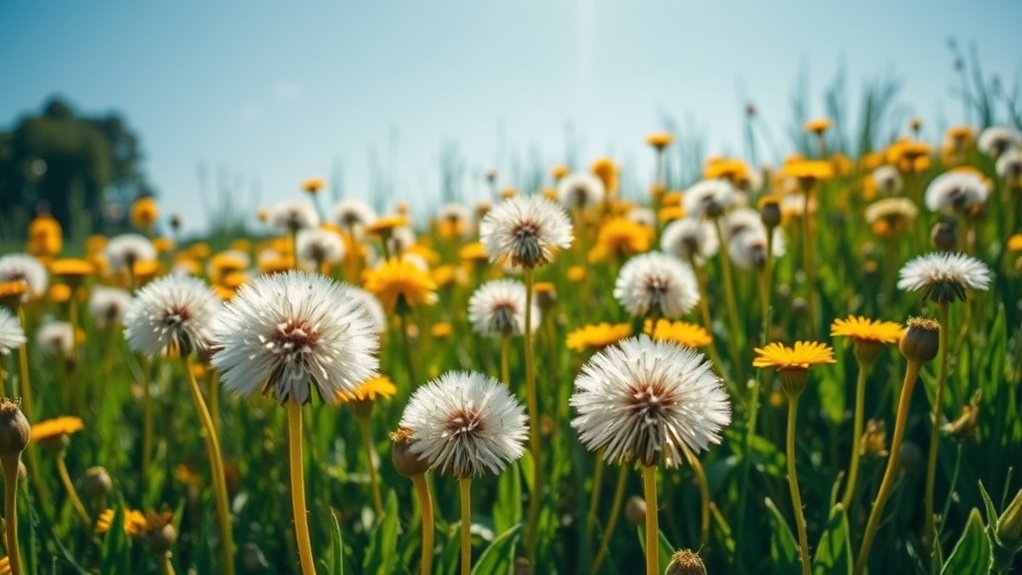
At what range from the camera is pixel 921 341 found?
1.15 m

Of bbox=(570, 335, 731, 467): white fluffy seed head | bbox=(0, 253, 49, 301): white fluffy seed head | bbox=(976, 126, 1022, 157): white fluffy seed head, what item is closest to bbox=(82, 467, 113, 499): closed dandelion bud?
bbox=(0, 253, 49, 301): white fluffy seed head

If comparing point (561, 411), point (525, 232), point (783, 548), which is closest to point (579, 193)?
point (561, 411)

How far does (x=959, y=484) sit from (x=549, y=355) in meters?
1.05

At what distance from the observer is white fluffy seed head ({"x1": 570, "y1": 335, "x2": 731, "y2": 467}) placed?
97cm

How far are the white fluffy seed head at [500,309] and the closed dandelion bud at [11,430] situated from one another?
3.47 feet

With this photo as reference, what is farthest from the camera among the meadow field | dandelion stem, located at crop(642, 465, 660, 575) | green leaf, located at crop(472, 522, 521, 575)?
green leaf, located at crop(472, 522, 521, 575)

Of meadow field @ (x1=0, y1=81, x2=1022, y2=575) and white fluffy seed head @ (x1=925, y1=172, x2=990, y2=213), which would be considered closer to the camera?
meadow field @ (x1=0, y1=81, x2=1022, y2=575)

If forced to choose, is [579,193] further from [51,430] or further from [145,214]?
[145,214]

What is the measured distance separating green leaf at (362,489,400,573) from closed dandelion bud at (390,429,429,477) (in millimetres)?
296

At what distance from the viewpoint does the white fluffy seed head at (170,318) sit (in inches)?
58.9

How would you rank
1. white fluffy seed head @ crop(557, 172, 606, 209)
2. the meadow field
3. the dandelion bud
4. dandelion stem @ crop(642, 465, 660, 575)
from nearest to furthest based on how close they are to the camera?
dandelion stem @ crop(642, 465, 660, 575) < the meadow field < the dandelion bud < white fluffy seed head @ crop(557, 172, 606, 209)

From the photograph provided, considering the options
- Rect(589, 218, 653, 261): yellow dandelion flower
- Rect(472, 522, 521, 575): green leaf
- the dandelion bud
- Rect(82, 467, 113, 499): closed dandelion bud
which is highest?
Rect(589, 218, 653, 261): yellow dandelion flower

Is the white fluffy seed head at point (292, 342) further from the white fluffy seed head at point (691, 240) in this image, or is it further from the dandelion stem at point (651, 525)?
the white fluffy seed head at point (691, 240)

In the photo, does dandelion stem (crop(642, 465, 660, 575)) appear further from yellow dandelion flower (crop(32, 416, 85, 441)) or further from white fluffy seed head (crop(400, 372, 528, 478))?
yellow dandelion flower (crop(32, 416, 85, 441))
